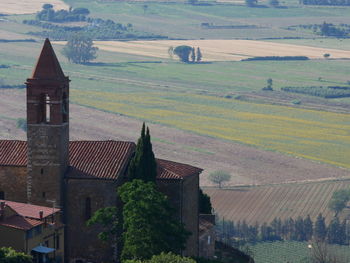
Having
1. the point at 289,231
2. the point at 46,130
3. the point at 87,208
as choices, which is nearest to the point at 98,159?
the point at 87,208

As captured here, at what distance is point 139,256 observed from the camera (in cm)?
6297

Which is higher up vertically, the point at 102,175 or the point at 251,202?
the point at 102,175

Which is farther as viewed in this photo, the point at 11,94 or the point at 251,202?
the point at 11,94

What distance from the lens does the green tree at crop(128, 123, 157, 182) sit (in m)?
67.2

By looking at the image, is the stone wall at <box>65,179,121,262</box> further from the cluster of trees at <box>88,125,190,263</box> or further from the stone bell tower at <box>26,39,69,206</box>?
the cluster of trees at <box>88,125,190,263</box>

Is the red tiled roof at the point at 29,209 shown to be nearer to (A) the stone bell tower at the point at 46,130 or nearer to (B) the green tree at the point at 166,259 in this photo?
(A) the stone bell tower at the point at 46,130

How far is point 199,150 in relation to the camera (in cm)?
15200

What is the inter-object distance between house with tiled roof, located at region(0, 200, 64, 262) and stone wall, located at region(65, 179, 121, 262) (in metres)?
1.86

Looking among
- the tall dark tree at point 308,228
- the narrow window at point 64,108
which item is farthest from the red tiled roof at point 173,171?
the tall dark tree at point 308,228

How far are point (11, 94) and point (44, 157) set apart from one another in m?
130

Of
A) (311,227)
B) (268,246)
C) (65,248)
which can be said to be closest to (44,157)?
(65,248)

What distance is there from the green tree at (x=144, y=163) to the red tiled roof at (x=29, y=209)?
16.9 feet

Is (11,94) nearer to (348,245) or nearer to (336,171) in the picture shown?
(336,171)

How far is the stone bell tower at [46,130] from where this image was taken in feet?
220
